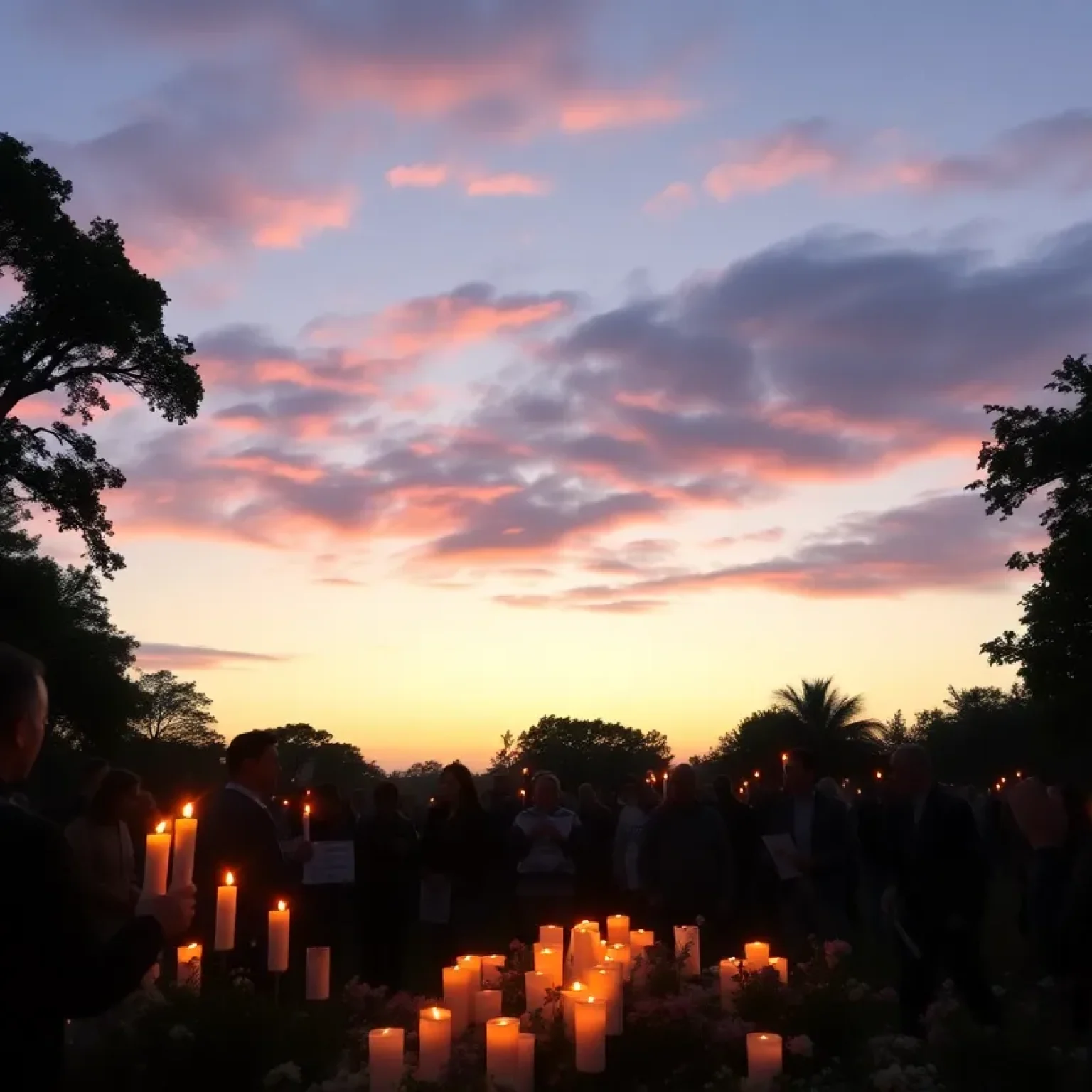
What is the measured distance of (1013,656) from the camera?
33156 mm

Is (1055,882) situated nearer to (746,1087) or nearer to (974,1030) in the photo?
(974,1030)

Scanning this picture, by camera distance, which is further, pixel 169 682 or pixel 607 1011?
pixel 169 682

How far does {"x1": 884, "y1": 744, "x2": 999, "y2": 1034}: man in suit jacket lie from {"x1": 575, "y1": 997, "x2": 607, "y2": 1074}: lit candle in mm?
3259

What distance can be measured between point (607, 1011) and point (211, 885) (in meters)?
2.31

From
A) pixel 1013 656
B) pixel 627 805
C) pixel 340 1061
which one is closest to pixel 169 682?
pixel 1013 656

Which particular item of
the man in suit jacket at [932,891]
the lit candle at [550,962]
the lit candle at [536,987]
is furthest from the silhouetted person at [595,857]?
the lit candle at [536,987]

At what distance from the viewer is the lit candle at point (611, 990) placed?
5.02m

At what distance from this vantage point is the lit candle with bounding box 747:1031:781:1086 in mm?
4590

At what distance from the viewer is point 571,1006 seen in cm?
507

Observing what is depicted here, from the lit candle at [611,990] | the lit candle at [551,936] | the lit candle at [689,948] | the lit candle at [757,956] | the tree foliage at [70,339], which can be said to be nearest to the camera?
the lit candle at [611,990]

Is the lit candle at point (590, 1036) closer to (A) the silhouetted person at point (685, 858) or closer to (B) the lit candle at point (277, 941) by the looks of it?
(B) the lit candle at point (277, 941)

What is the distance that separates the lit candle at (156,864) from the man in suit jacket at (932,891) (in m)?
5.51

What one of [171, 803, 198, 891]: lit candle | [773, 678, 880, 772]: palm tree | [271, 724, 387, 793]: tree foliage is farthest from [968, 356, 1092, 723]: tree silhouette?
[271, 724, 387, 793]: tree foliage

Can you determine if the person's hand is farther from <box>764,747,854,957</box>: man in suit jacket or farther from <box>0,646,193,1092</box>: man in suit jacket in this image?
<box>764,747,854,957</box>: man in suit jacket
